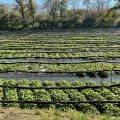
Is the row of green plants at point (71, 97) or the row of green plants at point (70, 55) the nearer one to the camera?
the row of green plants at point (71, 97)

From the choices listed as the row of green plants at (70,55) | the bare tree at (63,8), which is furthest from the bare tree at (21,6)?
the row of green plants at (70,55)

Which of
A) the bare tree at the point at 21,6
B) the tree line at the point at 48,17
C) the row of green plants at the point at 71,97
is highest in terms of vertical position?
the bare tree at the point at 21,6

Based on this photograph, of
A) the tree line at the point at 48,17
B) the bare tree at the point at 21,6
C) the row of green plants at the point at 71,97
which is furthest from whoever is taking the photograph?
the bare tree at the point at 21,6

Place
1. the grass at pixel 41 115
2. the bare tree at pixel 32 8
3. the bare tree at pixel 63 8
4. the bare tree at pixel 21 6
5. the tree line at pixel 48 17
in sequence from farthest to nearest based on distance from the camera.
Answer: the bare tree at pixel 63 8 → the bare tree at pixel 21 6 → the bare tree at pixel 32 8 → the tree line at pixel 48 17 → the grass at pixel 41 115

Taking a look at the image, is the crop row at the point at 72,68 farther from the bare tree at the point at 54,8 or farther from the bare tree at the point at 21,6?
the bare tree at the point at 54,8

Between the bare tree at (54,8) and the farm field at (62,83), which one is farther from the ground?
the bare tree at (54,8)

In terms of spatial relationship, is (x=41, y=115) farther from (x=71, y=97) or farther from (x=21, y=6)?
(x=21, y=6)

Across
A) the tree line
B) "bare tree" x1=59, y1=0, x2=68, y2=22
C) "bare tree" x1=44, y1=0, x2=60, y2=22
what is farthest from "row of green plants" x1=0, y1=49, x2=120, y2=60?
"bare tree" x1=59, y1=0, x2=68, y2=22

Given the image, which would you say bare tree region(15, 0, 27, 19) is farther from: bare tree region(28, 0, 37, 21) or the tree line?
bare tree region(28, 0, 37, 21)

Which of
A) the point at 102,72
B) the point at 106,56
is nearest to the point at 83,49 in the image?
the point at 106,56

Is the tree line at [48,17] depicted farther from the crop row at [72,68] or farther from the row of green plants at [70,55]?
the crop row at [72,68]

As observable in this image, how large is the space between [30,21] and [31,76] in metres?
55.2

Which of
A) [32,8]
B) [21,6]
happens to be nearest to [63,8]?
A: [32,8]

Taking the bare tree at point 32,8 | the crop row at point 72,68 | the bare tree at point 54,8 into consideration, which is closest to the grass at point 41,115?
the crop row at point 72,68
